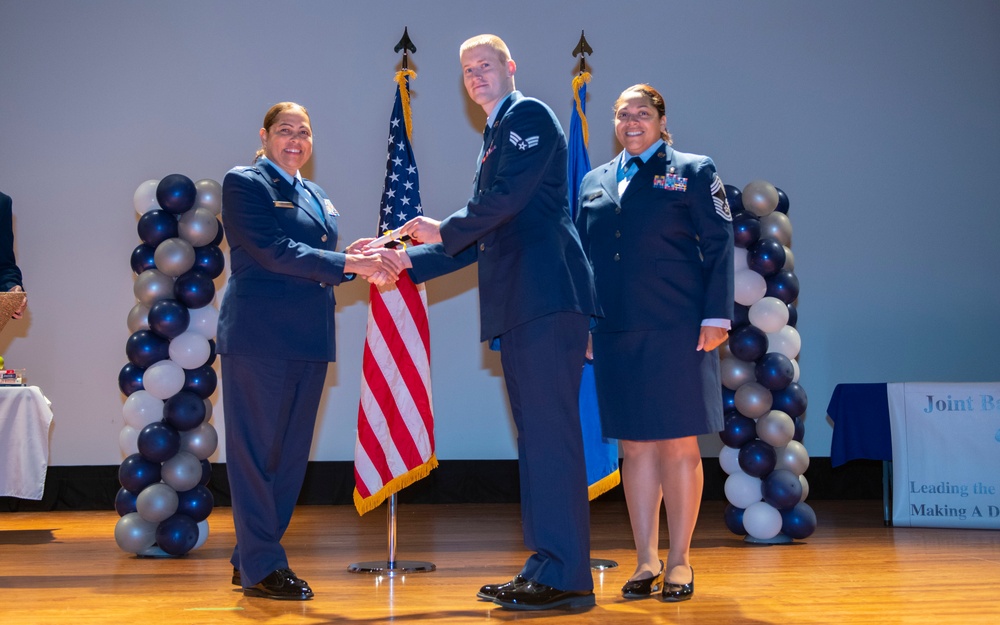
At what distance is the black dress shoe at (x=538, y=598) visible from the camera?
9.45 feet

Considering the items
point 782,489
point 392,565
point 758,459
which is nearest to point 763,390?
point 758,459

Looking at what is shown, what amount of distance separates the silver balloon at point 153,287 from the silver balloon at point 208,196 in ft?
1.18

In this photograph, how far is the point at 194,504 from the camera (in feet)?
14.0

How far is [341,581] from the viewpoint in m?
3.54

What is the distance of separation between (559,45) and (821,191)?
203 cm

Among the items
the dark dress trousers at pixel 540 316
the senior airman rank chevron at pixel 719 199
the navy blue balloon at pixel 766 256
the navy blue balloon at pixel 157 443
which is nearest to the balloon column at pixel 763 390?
the navy blue balloon at pixel 766 256

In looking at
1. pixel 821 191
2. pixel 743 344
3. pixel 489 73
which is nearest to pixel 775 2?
pixel 821 191

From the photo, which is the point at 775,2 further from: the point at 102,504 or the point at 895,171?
the point at 102,504

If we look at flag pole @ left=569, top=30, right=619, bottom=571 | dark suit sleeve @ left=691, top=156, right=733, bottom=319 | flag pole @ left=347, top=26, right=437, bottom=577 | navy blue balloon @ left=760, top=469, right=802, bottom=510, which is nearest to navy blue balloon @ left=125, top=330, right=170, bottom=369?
flag pole @ left=347, top=26, right=437, bottom=577

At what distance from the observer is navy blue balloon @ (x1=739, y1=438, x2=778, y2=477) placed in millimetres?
4566

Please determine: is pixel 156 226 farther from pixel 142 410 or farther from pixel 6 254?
pixel 6 254

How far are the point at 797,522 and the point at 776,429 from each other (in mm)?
436

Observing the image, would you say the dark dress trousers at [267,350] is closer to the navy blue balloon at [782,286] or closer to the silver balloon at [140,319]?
the silver balloon at [140,319]

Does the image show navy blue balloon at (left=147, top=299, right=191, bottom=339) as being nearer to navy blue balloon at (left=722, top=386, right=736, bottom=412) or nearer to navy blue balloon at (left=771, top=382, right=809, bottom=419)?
navy blue balloon at (left=722, top=386, right=736, bottom=412)
